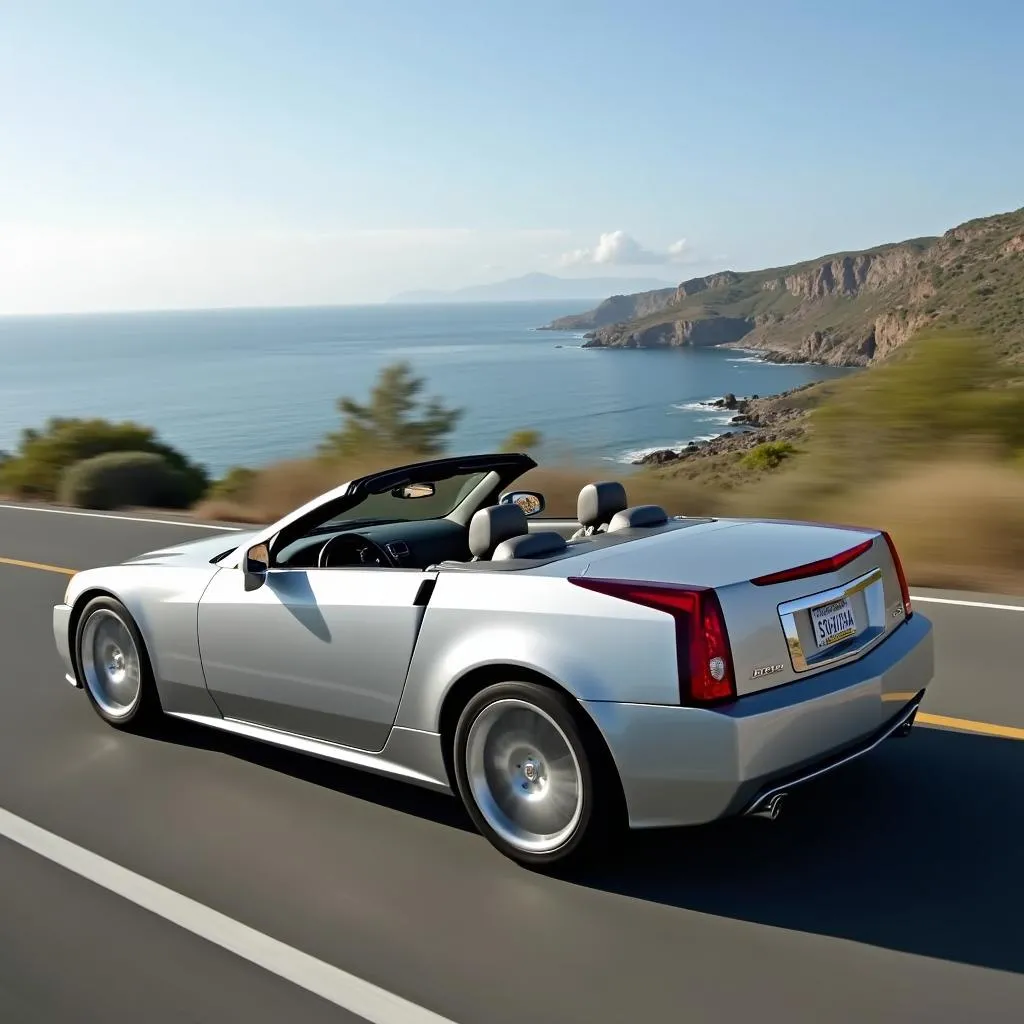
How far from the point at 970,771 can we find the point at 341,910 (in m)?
Result: 2.57

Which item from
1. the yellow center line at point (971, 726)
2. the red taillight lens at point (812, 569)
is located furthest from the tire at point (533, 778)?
the yellow center line at point (971, 726)

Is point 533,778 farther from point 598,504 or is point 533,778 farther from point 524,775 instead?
point 598,504

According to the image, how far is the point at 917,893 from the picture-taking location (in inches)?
148

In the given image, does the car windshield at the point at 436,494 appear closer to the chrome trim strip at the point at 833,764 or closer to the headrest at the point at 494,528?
the headrest at the point at 494,528

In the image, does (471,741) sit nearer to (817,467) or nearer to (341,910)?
(341,910)

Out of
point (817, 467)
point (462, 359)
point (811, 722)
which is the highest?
point (811, 722)

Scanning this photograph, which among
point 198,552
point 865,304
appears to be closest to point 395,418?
point 198,552

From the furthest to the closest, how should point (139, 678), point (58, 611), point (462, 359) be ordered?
point (462, 359)
point (58, 611)
point (139, 678)

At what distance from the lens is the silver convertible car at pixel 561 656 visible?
369cm

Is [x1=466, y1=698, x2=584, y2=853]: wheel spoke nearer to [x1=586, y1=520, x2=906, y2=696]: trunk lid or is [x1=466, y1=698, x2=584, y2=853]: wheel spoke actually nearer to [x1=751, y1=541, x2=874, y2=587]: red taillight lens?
[x1=586, y1=520, x2=906, y2=696]: trunk lid

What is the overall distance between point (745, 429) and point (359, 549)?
64.4 meters


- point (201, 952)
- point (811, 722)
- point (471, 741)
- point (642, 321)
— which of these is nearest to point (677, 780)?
point (811, 722)

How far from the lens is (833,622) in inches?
159

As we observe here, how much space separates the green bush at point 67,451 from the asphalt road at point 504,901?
16.0 metres
